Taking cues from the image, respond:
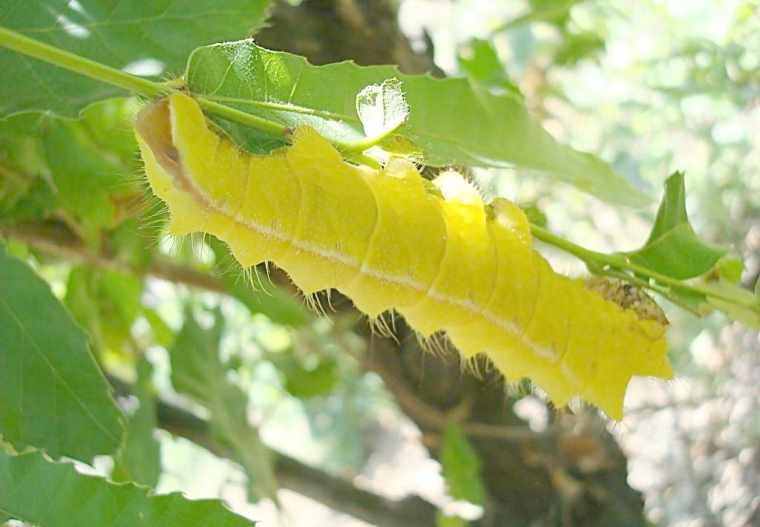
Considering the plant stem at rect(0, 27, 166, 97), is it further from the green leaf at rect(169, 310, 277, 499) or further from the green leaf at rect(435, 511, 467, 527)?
the green leaf at rect(435, 511, 467, 527)

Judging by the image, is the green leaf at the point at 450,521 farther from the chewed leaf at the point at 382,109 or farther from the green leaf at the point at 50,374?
the chewed leaf at the point at 382,109

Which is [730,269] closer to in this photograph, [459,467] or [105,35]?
→ [105,35]

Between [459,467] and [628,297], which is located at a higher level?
[459,467]

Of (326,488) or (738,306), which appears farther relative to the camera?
(326,488)

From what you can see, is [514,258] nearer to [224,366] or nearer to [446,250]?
[446,250]

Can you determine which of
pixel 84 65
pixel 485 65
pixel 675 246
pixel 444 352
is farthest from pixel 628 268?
pixel 485 65

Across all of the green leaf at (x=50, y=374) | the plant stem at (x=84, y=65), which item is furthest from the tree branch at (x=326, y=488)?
the plant stem at (x=84, y=65)
